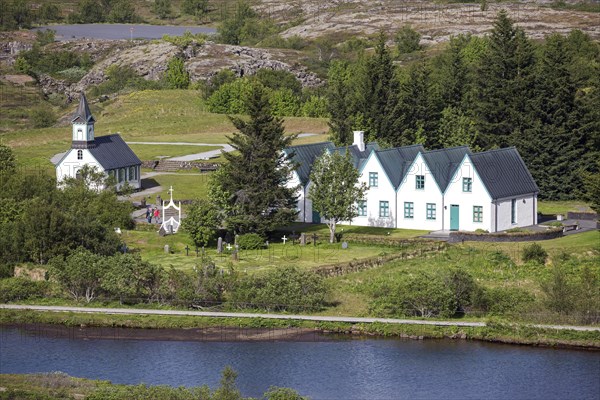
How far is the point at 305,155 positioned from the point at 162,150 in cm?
3030

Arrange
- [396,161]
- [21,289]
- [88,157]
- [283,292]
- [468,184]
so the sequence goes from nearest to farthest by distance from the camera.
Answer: [283,292] → [21,289] → [468,184] → [396,161] → [88,157]

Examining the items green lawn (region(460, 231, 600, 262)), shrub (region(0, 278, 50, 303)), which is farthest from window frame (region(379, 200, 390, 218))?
shrub (region(0, 278, 50, 303))

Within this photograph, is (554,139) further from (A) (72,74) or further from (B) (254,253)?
(A) (72,74)

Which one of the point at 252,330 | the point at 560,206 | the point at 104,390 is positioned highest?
the point at 560,206

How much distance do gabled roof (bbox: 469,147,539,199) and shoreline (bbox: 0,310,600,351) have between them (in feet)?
68.9

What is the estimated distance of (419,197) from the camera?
8925 cm

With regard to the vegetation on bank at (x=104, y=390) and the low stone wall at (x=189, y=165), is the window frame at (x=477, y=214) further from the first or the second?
the vegetation on bank at (x=104, y=390)

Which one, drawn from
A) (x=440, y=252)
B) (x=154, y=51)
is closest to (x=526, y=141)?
(x=440, y=252)

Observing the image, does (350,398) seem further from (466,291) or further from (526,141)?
(526,141)

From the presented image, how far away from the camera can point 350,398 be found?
5919 centimetres

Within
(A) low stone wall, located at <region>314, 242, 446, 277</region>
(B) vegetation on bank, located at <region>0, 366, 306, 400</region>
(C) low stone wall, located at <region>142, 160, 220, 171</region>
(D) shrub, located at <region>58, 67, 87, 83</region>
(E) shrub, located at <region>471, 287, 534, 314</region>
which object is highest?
(D) shrub, located at <region>58, 67, 87, 83</region>

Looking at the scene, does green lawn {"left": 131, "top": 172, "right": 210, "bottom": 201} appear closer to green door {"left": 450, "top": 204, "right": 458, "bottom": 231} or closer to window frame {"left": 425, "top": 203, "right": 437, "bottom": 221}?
window frame {"left": 425, "top": 203, "right": 437, "bottom": 221}

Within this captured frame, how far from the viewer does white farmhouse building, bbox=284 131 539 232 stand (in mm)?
87375

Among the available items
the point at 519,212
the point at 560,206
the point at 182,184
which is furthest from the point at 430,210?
the point at 182,184
